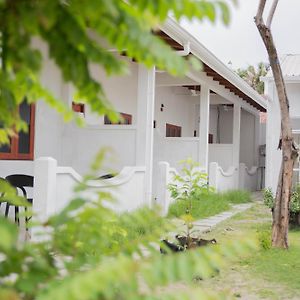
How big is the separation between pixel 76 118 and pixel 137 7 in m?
0.37

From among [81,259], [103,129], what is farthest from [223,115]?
→ [81,259]

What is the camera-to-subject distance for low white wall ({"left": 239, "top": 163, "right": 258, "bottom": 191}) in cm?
1859

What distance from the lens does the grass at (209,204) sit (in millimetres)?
10570

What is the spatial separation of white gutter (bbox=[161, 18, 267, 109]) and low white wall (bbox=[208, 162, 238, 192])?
8.88ft

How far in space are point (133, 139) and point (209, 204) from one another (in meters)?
3.50

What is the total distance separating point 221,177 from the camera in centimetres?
1562

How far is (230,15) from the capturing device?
3.75 feet

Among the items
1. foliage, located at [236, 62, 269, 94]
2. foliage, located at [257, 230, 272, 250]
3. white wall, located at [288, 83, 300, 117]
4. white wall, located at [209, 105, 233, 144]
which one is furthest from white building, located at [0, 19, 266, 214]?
foliage, located at [236, 62, 269, 94]

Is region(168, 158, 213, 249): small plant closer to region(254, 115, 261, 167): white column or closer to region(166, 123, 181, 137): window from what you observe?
region(166, 123, 181, 137): window

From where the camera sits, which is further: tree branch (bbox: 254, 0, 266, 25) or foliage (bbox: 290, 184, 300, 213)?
foliage (bbox: 290, 184, 300, 213)

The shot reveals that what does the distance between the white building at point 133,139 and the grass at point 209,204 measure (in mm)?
334

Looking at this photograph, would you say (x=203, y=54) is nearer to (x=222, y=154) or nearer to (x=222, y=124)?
(x=222, y=154)

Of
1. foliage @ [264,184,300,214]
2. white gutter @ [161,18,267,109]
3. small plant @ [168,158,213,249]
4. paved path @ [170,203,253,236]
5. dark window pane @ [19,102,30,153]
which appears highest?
white gutter @ [161,18,267,109]

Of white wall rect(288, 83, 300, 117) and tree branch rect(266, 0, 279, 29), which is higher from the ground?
tree branch rect(266, 0, 279, 29)
